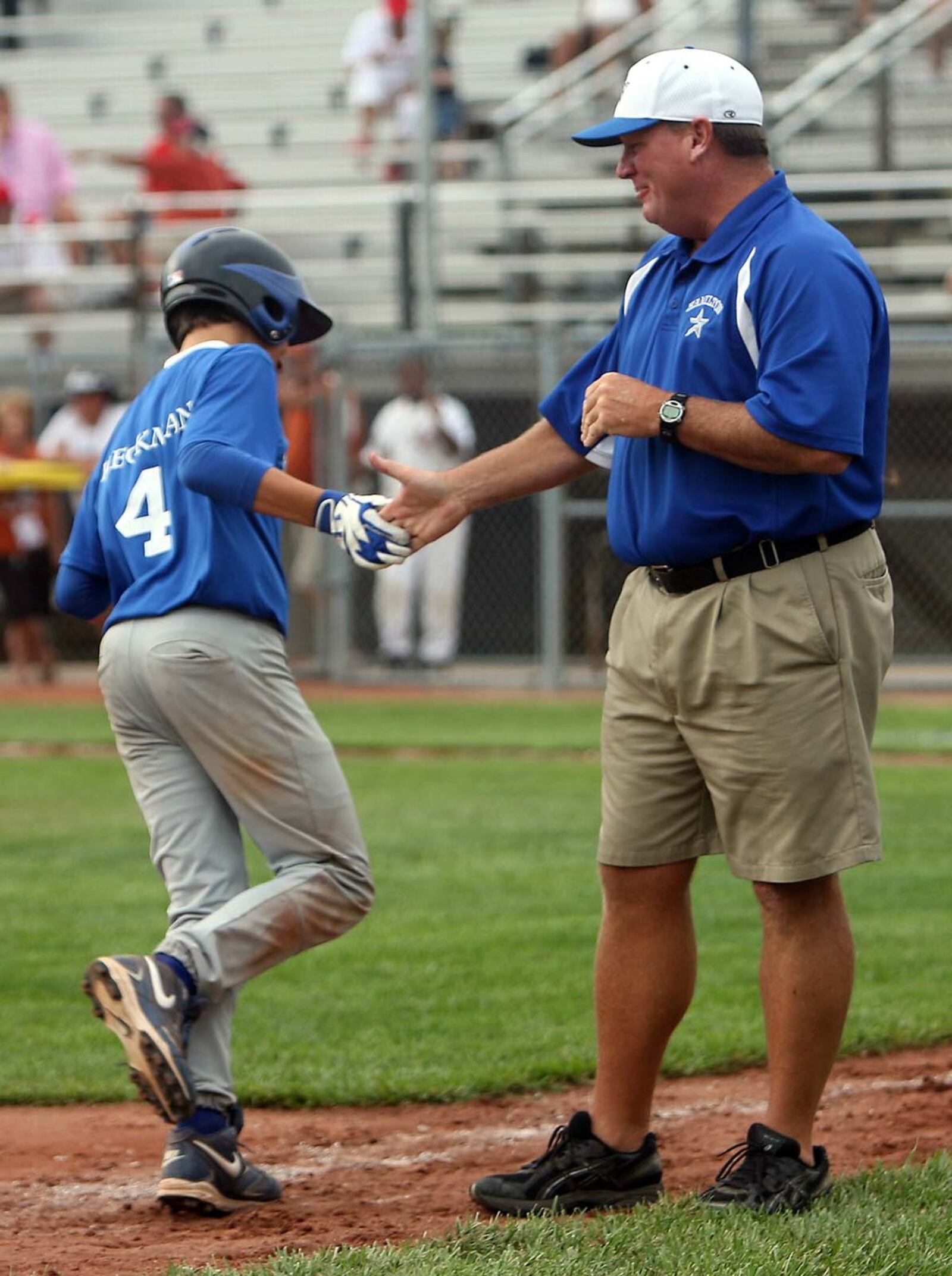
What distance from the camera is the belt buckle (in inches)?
164

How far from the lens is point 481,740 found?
42.0 feet

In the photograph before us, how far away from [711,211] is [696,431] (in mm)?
540

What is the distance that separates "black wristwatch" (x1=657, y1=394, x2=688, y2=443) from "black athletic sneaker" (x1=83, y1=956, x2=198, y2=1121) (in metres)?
1.56

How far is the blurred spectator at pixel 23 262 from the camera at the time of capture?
18859mm

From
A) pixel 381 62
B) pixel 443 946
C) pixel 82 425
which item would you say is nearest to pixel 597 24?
pixel 381 62

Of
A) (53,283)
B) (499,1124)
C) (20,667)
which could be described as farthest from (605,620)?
(499,1124)

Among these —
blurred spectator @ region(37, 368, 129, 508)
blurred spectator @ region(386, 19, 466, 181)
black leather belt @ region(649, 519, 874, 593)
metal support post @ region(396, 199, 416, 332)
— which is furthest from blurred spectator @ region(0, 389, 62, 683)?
black leather belt @ region(649, 519, 874, 593)

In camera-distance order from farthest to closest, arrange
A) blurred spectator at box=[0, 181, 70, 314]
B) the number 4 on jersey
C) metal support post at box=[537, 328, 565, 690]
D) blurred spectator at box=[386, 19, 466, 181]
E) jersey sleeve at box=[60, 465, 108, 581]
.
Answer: blurred spectator at box=[386, 19, 466, 181] < blurred spectator at box=[0, 181, 70, 314] < metal support post at box=[537, 328, 565, 690] < jersey sleeve at box=[60, 465, 108, 581] < the number 4 on jersey

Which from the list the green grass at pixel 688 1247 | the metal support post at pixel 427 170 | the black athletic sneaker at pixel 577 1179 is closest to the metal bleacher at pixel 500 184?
the metal support post at pixel 427 170

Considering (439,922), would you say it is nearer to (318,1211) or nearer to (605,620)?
(318,1211)

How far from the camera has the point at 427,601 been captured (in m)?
15.9

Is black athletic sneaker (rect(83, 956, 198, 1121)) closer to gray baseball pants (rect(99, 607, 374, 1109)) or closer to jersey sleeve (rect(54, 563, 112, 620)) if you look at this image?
gray baseball pants (rect(99, 607, 374, 1109))

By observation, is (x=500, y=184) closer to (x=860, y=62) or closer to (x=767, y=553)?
(x=860, y=62)

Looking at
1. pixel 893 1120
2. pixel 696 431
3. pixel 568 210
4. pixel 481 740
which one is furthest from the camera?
pixel 568 210
